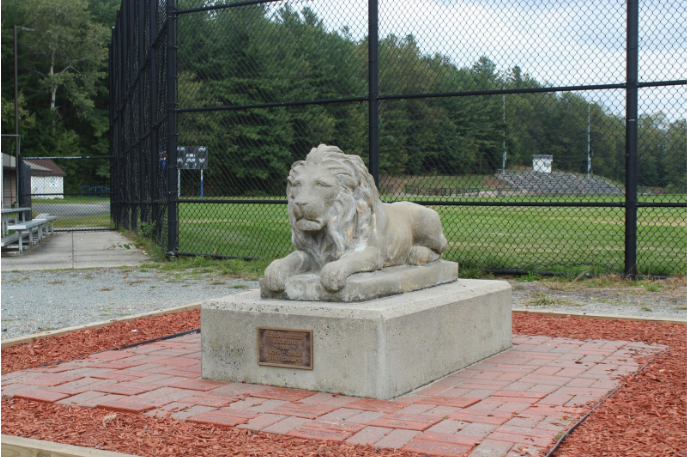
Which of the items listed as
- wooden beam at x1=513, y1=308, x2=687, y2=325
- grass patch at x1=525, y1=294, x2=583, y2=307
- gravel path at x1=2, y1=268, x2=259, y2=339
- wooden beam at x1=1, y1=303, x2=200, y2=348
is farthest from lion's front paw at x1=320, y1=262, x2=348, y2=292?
grass patch at x1=525, y1=294, x2=583, y2=307

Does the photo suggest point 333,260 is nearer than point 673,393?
No

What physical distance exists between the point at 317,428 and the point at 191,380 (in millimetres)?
1430

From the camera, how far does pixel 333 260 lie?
5047mm

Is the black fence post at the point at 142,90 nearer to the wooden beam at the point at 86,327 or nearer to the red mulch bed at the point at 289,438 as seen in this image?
the wooden beam at the point at 86,327

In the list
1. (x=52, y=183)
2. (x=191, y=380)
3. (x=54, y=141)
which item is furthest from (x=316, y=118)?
(x=52, y=183)

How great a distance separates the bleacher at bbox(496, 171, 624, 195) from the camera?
31.4 feet

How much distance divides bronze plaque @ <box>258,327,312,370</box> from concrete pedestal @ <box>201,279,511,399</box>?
0.03m

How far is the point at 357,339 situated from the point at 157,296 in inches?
198

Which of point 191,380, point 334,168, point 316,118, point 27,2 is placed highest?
point 27,2

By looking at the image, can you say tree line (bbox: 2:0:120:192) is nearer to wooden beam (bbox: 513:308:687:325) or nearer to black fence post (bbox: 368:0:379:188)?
black fence post (bbox: 368:0:379:188)

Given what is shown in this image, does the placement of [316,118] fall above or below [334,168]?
above

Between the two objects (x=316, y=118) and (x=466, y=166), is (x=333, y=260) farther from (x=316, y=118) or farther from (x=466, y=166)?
(x=316, y=118)

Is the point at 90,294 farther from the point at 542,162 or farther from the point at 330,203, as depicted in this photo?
the point at 542,162

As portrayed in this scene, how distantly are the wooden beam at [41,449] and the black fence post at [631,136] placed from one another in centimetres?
748
